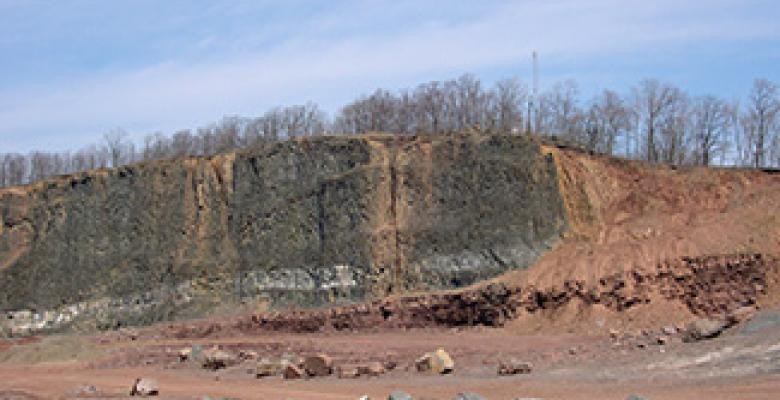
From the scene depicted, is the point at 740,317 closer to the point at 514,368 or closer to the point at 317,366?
the point at 514,368

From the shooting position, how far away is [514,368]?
2533 centimetres

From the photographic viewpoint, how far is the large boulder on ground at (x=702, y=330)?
26.0 meters

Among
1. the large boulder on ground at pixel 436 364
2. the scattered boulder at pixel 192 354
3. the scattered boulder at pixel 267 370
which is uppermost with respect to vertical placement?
the large boulder on ground at pixel 436 364

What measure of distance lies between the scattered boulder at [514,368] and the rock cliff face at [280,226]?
1503cm

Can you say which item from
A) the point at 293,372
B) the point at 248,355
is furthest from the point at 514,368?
the point at 248,355

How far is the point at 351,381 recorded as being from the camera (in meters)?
26.3

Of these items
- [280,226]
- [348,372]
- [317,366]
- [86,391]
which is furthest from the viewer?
[280,226]

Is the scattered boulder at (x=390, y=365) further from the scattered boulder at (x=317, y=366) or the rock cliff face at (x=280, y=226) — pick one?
the rock cliff face at (x=280, y=226)

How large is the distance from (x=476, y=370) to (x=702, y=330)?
19.3ft

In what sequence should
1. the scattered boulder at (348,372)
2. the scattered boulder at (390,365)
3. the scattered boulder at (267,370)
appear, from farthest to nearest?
the scattered boulder at (267,370) < the scattered boulder at (390,365) < the scattered boulder at (348,372)

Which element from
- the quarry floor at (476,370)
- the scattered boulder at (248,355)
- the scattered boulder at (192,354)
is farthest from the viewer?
the scattered boulder at (192,354)

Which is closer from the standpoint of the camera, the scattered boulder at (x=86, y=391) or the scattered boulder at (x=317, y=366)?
the scattered boulder at (x=86, y=391)

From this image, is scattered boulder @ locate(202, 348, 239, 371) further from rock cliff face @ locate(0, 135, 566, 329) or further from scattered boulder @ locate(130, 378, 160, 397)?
rock cliff face @ locate(0, 135, 566, 329)

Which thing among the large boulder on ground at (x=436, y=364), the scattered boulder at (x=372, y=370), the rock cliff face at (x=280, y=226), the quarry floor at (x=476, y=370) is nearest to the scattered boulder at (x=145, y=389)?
the quarry floor at (x=476, y=370)
